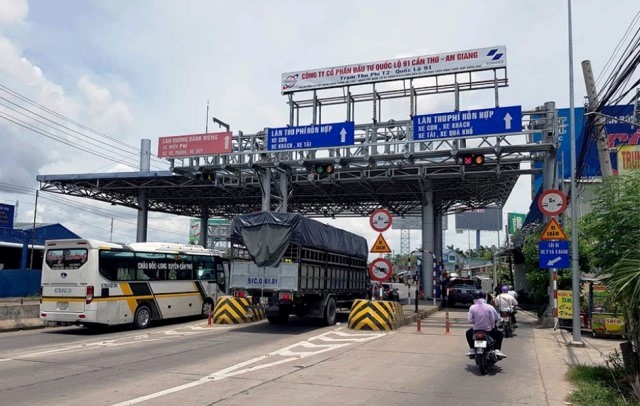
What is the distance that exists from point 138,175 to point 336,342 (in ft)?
70.6

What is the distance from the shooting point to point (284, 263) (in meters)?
16.3

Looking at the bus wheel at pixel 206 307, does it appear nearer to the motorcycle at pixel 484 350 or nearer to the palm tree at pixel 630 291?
the motorcycle at pixel 484 350

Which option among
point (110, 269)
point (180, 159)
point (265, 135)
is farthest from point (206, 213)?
point (110, 269)

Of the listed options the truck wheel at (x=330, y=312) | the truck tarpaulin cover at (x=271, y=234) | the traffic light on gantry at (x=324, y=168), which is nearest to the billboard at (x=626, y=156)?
the traffic light on gantry at (x=324, y=168)

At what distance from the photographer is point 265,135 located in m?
26.3

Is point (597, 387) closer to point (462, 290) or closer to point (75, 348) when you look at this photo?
point (75, 348)

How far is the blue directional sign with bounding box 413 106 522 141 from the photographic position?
20656 mm

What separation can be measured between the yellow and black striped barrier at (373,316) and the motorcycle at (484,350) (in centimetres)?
663

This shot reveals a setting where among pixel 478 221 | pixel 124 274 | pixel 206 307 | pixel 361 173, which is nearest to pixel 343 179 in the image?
pixel 361 173

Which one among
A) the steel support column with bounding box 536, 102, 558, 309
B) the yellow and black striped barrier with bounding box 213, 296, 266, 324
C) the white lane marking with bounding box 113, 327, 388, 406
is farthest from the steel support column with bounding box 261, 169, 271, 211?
the steel support column with bounding box 536, 102, 558, 309

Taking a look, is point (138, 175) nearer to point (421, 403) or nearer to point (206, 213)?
point (206, 213)

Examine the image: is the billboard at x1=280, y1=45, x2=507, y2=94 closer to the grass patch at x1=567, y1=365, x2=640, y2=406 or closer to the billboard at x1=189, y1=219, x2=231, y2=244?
the grass patch at x1=567, y1=365, x2=640, y2=406

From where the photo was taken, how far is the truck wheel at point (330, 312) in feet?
59.1

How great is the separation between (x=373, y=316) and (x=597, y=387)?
8.87 metres
